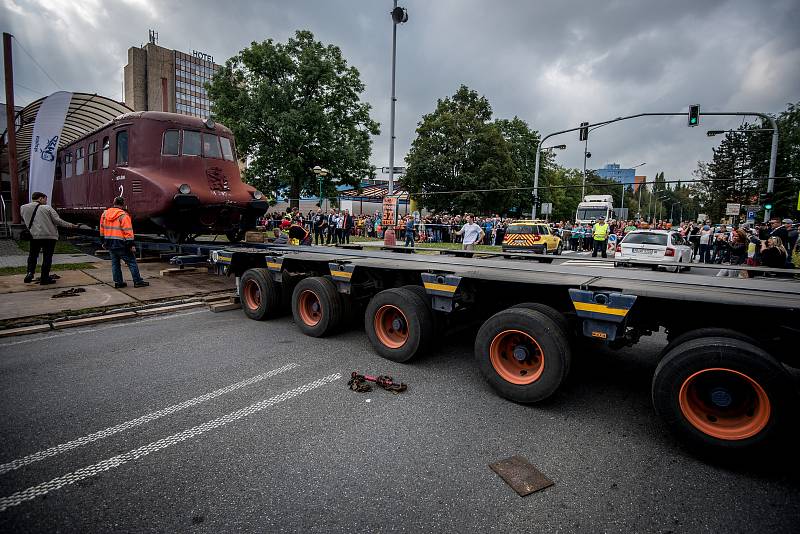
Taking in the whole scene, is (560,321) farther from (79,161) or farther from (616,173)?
(616,173)

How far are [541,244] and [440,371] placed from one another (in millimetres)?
15355

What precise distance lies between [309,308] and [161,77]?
10823 cm

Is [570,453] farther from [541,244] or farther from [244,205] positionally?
[541,244]

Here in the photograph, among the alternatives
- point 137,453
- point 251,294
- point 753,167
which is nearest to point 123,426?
point 137,453

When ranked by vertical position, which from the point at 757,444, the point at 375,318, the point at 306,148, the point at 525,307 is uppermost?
the point at 306,148

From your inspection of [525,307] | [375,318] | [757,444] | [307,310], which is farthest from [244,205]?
[757,444]

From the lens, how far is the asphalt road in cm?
221

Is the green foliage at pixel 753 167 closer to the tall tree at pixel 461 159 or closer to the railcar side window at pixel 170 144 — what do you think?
the tall tree at pixel 461 159

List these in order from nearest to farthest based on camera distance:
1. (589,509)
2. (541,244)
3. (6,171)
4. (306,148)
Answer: (589,509) → (541,244) → (6,171) → (306,148)

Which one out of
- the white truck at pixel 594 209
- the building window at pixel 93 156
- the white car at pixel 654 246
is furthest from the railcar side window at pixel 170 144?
the white truck at pixel 594 209

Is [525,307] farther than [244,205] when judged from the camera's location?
No

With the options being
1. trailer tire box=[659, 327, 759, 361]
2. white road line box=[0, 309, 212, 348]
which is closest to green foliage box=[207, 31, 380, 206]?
white road line box=[0, 309, 212, 348]

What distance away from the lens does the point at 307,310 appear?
5.73 meters

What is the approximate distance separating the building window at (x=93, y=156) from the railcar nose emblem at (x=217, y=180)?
382cm
